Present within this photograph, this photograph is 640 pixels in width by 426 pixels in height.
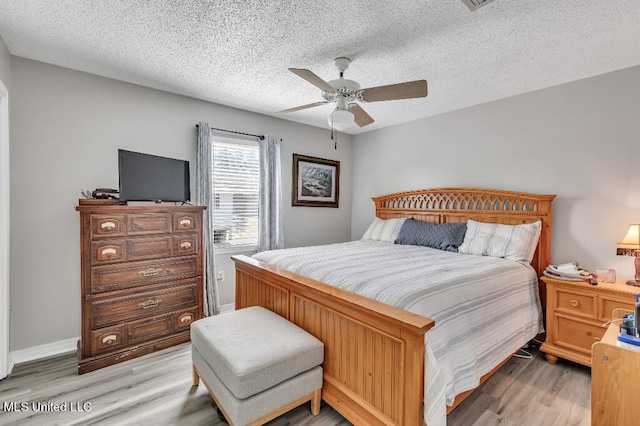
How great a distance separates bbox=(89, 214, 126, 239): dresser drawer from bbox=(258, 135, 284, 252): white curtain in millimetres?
1727

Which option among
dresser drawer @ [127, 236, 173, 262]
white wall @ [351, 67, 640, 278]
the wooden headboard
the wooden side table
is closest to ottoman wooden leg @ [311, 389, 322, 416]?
the wooden side table

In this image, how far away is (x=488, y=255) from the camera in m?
3.03

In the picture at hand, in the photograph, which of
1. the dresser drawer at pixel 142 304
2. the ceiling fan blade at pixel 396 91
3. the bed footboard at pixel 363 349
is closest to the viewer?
the bed footboard at pixel 363 349

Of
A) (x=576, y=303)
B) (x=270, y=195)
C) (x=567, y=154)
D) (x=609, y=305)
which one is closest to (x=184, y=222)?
(x=270, y=195)

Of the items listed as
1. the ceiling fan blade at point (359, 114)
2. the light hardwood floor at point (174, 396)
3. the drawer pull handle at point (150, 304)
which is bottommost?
the light hardwood floor at point (174, 396)

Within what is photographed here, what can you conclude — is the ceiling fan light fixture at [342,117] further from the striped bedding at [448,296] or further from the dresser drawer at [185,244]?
the dresser drawer at [185,244]

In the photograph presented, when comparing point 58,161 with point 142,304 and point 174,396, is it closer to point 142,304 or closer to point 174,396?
point 142,304

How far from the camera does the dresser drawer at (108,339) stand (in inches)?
96.3

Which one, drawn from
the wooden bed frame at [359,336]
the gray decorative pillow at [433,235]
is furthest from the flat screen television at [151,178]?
the gray decorative pillow at [433,235]

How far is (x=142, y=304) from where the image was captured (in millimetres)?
2684

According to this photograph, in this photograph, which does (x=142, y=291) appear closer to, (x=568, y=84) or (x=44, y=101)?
(x=44, y=101)

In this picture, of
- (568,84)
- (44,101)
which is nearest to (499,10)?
(568,84)

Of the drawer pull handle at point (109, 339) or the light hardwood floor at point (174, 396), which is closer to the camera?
the light hardwood floor at point (174, 396)

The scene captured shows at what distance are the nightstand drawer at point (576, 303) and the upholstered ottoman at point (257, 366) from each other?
220 cm
